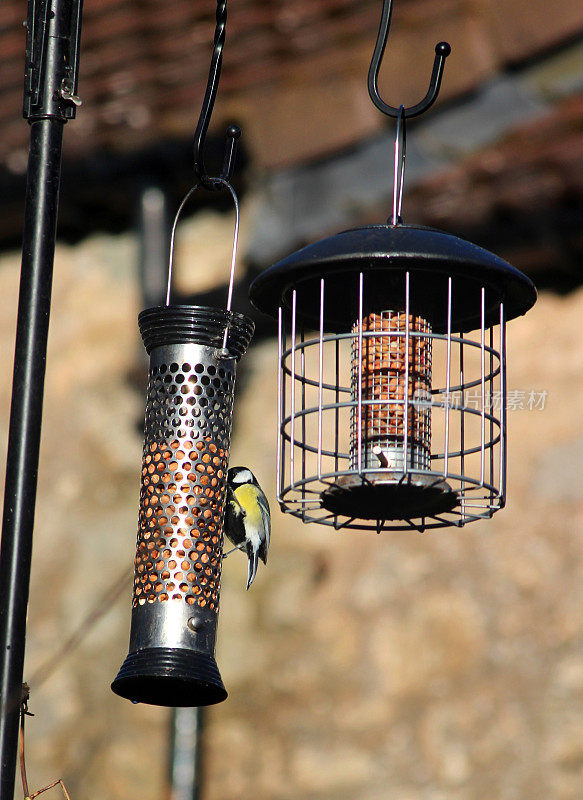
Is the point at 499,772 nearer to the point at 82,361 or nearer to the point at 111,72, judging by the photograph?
the point at 82,361

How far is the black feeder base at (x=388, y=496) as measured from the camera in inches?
117

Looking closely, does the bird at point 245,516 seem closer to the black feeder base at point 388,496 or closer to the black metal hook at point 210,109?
the black feeder base at point 388,496

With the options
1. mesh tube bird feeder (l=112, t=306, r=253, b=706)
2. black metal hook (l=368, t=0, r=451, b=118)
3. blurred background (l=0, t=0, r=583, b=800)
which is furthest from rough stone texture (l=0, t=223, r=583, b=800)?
black metal hook (l=368, t=0, r=451, b=118)

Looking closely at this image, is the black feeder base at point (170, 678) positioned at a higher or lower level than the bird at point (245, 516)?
lower

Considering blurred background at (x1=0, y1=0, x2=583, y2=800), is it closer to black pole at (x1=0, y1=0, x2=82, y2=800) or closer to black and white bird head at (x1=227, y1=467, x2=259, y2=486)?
black and white bird head at (x1=227, y1=467, x2=259, y2=486)

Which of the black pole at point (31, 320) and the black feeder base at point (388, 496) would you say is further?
the black feeder base at point (388, 496)

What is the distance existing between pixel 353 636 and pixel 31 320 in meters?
3.51

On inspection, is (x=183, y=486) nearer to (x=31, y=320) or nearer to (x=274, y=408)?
(x=31, y=320)

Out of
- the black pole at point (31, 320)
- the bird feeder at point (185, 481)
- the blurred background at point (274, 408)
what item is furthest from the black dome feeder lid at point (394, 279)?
the blurred background at point (274, 408)

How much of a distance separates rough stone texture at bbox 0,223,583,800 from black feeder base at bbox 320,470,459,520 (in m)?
2.52

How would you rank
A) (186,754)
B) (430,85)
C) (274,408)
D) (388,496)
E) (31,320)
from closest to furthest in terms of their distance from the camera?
1. (31,320)
2. (430,85)
3. (388,496)
4. (186,754)
5. (274,408)

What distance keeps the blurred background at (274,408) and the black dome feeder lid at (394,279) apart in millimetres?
2139

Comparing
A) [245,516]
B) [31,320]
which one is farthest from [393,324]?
[31,320]

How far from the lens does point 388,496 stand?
9.89 feet
